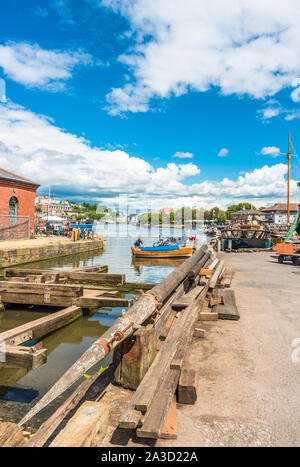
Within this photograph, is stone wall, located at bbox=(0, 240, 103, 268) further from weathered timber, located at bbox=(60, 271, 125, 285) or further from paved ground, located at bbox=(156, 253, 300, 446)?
paved ground, located at bbox=(156, 253, 300, 446)

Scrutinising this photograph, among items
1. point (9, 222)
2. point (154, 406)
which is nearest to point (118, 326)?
point (154, 406)

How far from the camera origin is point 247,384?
384 centimetres

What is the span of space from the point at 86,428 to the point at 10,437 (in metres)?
0.63

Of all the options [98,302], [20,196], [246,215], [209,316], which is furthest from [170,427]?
[246,215]

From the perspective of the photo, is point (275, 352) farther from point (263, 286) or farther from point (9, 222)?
point (9, 222)

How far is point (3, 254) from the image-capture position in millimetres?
19469

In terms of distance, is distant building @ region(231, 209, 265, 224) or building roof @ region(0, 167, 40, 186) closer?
building roof @ region(0, 167, 40, 186)

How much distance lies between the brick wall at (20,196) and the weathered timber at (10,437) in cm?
2871

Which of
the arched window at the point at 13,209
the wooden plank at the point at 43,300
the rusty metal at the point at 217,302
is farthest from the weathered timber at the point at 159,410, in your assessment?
the arched window at the point at 13,209

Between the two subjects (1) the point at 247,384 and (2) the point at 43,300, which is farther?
(2) the point at 43,300

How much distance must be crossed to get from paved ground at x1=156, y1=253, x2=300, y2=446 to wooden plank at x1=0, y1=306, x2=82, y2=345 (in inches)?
152

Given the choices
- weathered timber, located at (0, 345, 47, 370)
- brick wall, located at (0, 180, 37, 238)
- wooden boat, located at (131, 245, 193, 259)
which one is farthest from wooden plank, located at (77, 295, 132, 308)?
brick wall, located at (0, 180, 37, 238)

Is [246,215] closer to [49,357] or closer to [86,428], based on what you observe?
[49,357]

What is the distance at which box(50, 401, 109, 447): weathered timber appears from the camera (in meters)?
2.28
